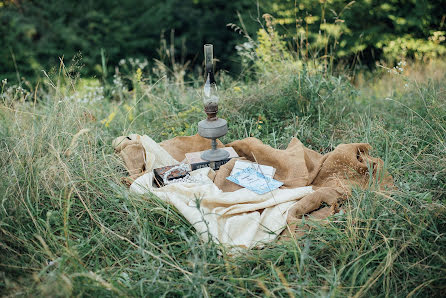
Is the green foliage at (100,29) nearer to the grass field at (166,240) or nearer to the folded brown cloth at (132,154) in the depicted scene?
the folded brown cloth at (132,154)

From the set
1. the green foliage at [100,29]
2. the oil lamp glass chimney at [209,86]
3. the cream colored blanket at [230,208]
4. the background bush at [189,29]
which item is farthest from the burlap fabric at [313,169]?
the green foliage at [100,29]

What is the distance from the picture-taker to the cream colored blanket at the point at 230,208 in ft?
7.10

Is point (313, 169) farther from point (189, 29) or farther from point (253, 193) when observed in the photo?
point (189, 29)

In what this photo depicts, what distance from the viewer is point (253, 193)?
2.43 meters

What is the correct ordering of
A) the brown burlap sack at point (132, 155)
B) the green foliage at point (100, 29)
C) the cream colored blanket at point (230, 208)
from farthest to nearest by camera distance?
the green foliage at point (100, 29)
the brown burlap sack at point (132, 155)
the cream colored blanket at point (230, 208)

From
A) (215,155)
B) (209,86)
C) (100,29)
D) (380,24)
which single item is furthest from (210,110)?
(100,29)

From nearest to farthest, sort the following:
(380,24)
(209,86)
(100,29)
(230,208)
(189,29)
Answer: (230,208), (209,86), (380,24), (100,29), (189,29)

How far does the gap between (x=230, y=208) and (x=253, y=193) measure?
221mm

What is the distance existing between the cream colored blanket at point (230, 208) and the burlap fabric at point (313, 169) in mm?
106

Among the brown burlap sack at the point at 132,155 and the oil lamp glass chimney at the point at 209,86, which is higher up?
the oil lamp glass chimney at the point at 209,86

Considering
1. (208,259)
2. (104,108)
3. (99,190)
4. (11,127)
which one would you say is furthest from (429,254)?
(104,108)

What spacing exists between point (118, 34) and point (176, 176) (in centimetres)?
688

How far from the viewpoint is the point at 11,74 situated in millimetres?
7391

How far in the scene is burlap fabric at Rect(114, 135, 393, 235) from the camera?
2.36 m
